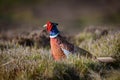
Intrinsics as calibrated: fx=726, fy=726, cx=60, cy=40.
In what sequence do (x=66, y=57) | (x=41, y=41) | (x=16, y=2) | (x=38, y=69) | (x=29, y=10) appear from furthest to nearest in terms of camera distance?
(x=16, y=2)
(x=29, y=10)
(x=41, y=41)
(x=66, y=57)
(x=38, y=69)

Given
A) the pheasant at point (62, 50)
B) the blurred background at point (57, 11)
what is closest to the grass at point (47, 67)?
the pheasant at point (62, 50)

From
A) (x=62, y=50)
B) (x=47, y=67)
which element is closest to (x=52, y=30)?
(x=62, y=50)

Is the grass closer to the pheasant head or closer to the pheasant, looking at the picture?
the pheasant

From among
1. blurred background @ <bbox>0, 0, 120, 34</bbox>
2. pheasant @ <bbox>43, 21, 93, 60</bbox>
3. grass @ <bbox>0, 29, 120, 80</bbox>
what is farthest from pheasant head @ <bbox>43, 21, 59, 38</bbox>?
blurred background @ <bbox>0, 0, 120, 34</bbox>

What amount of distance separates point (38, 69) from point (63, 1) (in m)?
42.1

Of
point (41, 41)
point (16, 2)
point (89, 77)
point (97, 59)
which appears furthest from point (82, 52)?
point (16, 2)

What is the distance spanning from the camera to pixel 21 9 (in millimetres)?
51625

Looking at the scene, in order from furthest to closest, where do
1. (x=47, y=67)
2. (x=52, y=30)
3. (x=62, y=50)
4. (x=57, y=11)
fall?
(x=57, y=11) < (x=52, y=30) < (x=62, y=50) < (x=47, y=67)

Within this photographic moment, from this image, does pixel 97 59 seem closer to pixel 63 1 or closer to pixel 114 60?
pixel 114 60

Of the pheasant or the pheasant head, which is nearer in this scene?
the pheasant

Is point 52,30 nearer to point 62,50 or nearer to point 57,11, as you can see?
point 62,50

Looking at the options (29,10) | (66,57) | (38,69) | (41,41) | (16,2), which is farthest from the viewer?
(16,2)

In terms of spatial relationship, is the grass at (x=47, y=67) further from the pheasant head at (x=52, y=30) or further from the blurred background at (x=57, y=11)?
the blurred background at (x=57, y=11)

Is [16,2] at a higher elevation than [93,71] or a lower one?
lower
